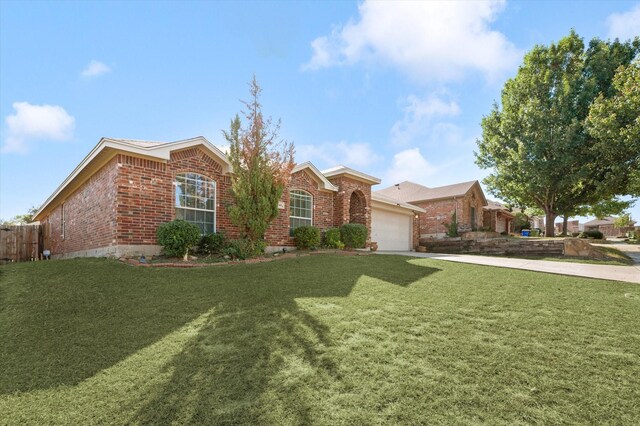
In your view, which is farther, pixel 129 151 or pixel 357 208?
pixel 357 208

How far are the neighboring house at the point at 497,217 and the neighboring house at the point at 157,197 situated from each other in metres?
19.9

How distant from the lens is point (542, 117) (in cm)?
1775

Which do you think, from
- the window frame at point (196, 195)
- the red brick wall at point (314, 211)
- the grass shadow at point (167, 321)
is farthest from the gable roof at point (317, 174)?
the grass shadow at point (167, 321)

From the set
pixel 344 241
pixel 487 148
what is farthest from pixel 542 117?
pixel 344 241

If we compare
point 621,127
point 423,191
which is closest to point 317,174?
point 621,127

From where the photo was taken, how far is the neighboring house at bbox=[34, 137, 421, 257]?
8.57 metres

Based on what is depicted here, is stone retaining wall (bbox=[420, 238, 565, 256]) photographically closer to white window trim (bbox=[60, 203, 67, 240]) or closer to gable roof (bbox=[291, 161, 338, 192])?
gable roof (bbox=[291, 161, 338, 192])

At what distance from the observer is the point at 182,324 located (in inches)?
172

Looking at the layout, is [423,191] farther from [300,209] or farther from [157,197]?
[157,197]

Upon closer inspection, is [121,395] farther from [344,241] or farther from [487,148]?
[487,148]

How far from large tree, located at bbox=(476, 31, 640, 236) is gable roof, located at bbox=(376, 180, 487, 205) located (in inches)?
119

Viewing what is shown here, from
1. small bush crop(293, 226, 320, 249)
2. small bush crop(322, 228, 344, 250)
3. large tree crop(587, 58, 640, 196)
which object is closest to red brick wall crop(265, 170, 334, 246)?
small bush crop(293, 226, 320, 249)

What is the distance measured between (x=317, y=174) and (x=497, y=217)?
88.0 feet

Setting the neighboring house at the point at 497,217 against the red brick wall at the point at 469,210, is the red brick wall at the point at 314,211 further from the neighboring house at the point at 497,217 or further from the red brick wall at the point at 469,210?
the neighboring house at the point at 497,217
